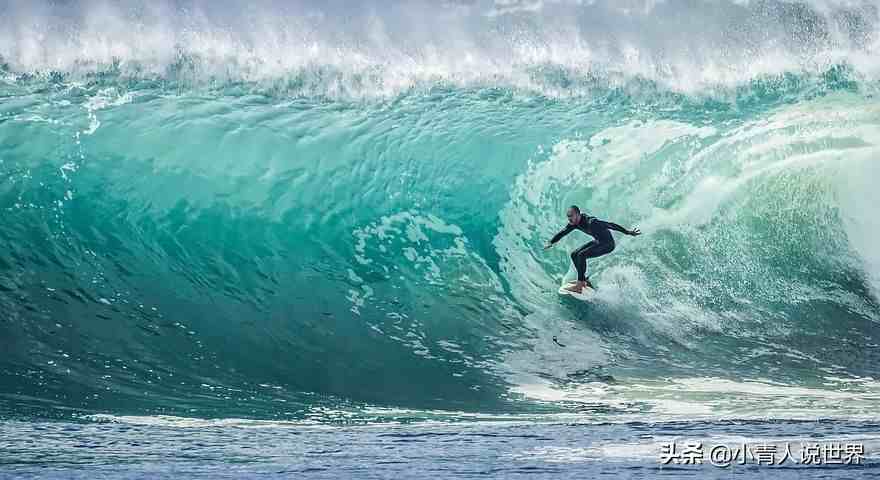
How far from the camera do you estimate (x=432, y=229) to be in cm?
870

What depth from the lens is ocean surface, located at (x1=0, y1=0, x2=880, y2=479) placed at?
229 inches

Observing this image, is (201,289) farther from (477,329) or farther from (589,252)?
(589,252)

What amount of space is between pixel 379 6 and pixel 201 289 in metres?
4.60

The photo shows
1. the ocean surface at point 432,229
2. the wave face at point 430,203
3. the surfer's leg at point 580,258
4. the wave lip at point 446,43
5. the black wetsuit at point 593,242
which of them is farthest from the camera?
the wave lip at point 446,43

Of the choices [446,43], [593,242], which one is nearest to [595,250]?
[593,242]

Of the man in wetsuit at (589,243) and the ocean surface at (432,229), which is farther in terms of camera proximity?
the man in wetsuit at (589,243)

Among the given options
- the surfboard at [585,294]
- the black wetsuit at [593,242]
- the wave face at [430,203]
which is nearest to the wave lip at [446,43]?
the wave face at [430,203]

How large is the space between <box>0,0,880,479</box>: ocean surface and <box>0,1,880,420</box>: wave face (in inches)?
1.3

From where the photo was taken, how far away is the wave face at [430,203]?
6730 millimetres

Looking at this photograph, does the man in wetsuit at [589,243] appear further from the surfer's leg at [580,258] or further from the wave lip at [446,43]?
the wave lip at [446,43]

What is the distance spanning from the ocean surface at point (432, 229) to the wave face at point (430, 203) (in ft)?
0.11

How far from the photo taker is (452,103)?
984cm

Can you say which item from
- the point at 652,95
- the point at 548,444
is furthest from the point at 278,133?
the point at 548,444

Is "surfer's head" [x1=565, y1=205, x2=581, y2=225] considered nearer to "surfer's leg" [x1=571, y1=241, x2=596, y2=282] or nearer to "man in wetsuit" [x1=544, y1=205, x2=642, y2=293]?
"man in wetsuit" [x1=544, y1=205, x2=642, y2=293]
